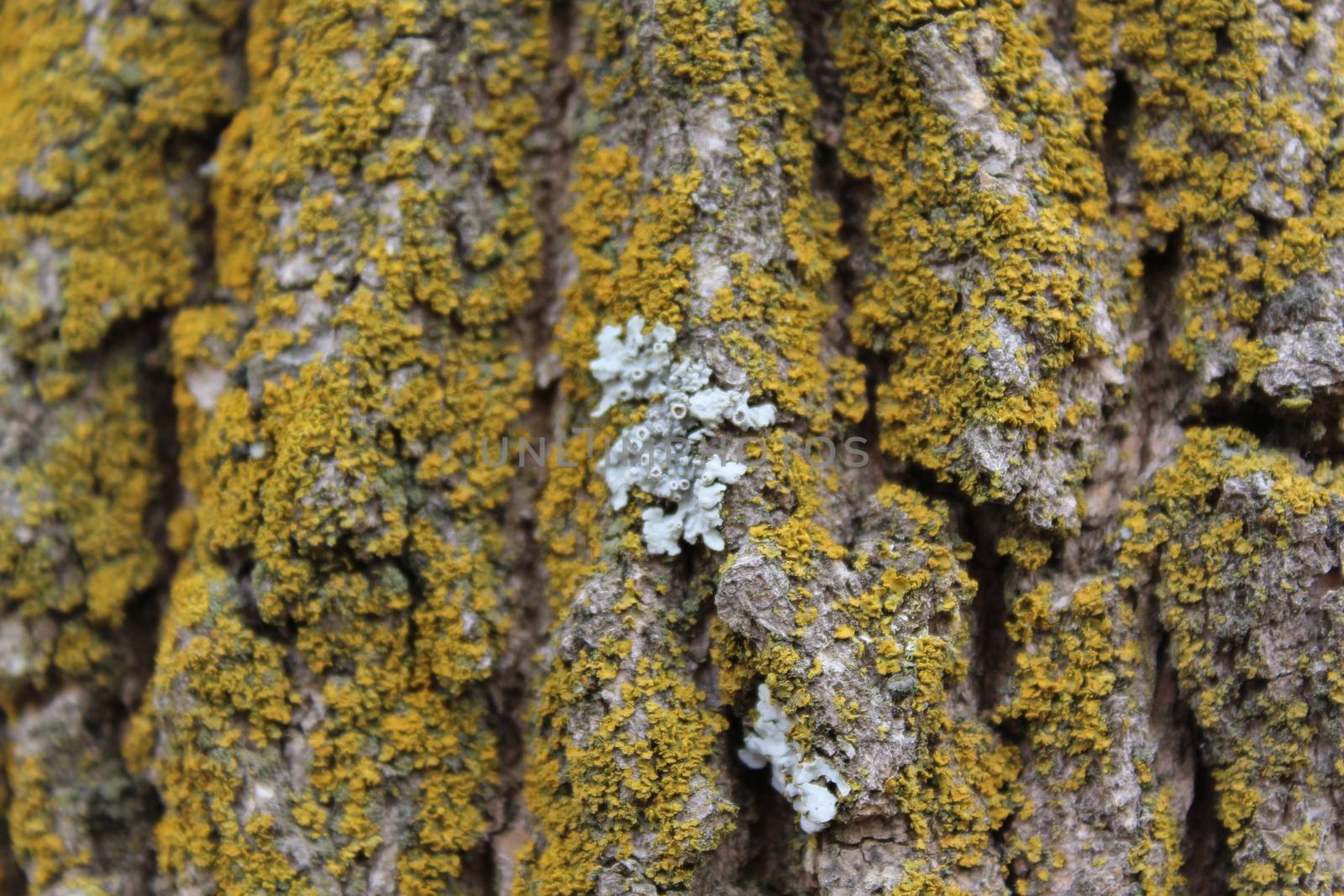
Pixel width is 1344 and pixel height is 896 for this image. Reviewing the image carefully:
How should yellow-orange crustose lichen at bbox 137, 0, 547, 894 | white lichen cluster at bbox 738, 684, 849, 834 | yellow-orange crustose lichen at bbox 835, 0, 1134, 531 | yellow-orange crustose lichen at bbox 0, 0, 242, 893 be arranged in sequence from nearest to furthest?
white lichen cluster at bbox 738, 684, 849, 834, yellow-orange crustose lichen at bbox 835, 0, 1134, 531, yellow-orange crustose lichen at bbox 137, 0, 547, 894, yellow-orange crustose lichen at bbox 0, 0, 242, 893

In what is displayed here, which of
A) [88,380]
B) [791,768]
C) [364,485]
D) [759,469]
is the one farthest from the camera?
[88,380]

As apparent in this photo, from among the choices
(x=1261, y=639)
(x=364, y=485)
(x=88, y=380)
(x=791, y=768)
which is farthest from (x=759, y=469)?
(x=88, y=380)

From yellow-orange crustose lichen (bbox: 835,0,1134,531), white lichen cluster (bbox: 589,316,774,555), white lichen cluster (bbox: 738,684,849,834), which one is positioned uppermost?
yellow-orange crustose lichen (bbox: 835,0,1134,531)

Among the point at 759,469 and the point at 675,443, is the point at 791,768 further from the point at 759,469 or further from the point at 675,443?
the point at 675,443

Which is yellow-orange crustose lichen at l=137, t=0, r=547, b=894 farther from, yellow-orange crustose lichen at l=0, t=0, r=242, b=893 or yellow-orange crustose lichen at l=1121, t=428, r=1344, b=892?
yellow-orange crustose lichen at l=1121, t=428, r=1344, b=892

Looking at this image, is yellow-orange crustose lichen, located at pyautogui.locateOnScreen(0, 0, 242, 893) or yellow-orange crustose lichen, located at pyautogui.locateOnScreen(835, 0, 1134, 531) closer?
yellow-orange crustose lichen, located at pyautogui.locateOnScreen(835, 0, 1134, 531)

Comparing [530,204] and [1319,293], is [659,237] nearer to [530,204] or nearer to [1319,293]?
[530,204]

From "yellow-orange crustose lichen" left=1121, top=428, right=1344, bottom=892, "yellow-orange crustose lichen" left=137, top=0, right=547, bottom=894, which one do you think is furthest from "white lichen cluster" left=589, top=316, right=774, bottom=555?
"yellow-orange crustose lichen" left=1121, top=428, right=1344, bottom=892

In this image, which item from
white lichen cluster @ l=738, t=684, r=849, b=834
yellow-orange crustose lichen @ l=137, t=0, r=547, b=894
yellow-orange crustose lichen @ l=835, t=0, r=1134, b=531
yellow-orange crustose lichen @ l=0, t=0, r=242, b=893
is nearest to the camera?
white lichen cluster @ l=738, t=684, r=849, b=834
